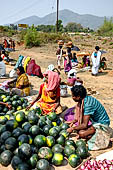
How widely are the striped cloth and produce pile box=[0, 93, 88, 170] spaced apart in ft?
2.29

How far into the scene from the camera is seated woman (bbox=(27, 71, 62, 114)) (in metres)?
5.03

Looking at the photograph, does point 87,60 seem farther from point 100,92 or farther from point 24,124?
point 24,124

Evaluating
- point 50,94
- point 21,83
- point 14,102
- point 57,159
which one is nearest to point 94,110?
point 57,159

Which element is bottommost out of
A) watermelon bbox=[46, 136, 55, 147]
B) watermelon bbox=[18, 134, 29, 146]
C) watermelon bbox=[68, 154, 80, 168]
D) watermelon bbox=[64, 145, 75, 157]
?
watermelon bbox=[68, 154, 80, 168]

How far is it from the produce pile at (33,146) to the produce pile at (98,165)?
194 millimetres

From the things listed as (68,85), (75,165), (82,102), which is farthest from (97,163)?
(68,85)

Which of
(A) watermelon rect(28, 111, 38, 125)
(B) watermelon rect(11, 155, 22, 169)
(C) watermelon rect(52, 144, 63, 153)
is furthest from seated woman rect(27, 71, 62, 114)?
(B) watermelon rect(11, 155, 22, 169)

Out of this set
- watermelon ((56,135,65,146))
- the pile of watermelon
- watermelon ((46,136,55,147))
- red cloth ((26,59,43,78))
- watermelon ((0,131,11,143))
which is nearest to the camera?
watermelon ((0,131,11,143))

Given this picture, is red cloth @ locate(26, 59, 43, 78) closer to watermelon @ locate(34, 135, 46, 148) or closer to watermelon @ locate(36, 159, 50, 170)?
watermelon @ locate(34, 135, 46, 148)

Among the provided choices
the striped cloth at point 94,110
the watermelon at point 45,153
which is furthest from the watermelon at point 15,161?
the striped cloth at point 94,110

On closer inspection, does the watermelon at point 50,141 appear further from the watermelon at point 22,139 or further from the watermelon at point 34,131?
the watermelon at point 22,139

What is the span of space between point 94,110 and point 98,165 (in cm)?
112

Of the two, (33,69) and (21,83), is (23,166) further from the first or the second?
(33,69)

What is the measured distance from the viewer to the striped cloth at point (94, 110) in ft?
12.6
